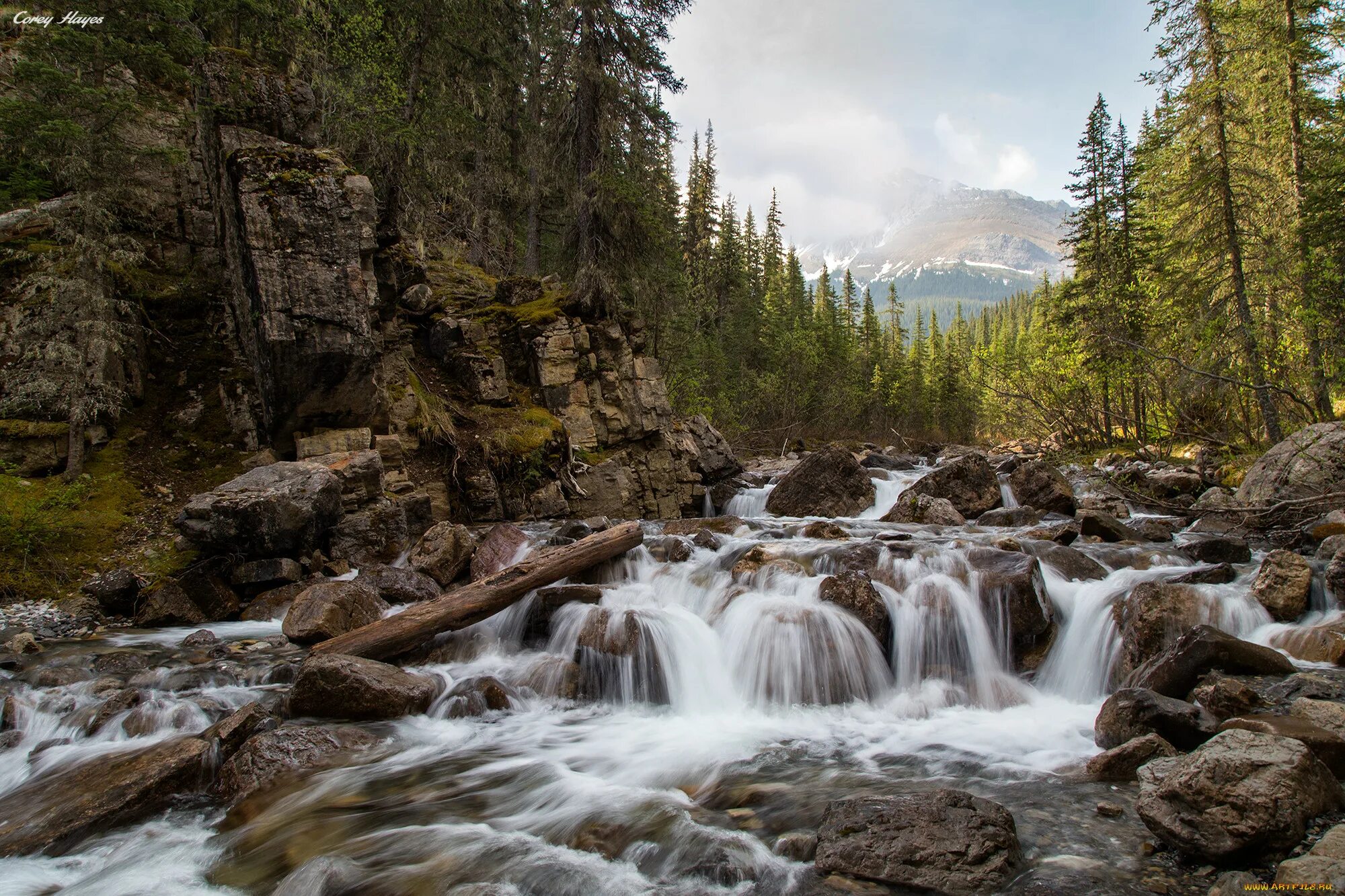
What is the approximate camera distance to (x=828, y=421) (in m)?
49.0

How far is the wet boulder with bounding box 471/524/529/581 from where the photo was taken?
973 centimetres

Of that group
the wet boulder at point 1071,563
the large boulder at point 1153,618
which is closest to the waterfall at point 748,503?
the wet boulder at point 1071,563

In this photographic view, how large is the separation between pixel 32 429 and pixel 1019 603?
1381cm

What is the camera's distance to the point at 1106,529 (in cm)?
1066

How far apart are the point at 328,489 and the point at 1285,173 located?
2750 cm

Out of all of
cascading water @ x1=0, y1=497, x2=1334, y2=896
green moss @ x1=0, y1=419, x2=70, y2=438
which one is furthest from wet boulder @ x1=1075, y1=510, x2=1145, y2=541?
green moss @ x1=0, y1=419, x2=70, y2=438

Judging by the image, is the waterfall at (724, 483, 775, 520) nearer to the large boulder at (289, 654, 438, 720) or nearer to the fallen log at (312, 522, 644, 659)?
the fallen log at (312, 522, 644, 659)

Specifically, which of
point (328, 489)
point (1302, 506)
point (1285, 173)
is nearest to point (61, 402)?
point (328, 489)

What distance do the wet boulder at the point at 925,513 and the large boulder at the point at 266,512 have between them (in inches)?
470

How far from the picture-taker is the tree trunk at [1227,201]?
49.4 ft

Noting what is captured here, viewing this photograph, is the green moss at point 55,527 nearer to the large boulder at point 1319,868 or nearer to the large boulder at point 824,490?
the large boulder at point 1319,868

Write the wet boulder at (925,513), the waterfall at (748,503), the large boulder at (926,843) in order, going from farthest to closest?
1. the waterfall at (748,503)
2. the wet boulder at (925,513)
3. the large boulder at (926,843)

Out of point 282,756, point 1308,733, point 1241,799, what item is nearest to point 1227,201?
point 1308,733

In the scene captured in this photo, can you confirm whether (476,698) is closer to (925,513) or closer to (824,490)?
(925,513)
